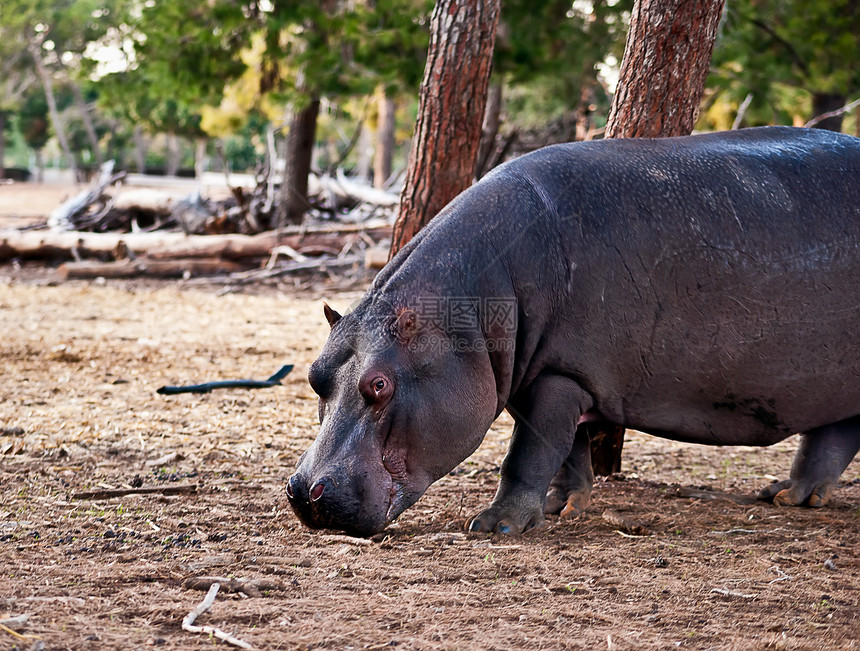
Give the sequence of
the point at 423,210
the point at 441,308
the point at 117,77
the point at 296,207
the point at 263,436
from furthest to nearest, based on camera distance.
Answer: the point at 296,207 → the point at 117,77 → the point at 423,210 → the point at 263,436 → the point at 441,308

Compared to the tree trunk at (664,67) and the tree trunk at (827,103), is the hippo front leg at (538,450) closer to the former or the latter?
the tree trunk at (664,67)

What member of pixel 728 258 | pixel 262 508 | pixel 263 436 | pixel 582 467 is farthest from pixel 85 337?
pixel 728 258

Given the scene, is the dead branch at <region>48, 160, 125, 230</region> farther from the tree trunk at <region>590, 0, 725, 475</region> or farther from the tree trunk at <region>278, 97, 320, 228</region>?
the tree trunk at <region>590, 0, 725, 475</region>

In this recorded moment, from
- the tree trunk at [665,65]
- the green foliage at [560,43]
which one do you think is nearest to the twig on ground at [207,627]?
the tree trunk at [665,65]

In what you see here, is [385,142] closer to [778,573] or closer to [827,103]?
[827,103]

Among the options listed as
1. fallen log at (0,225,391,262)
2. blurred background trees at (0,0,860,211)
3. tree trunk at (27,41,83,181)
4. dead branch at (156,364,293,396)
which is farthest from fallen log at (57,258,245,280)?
tree trunk at (27,41,83,181)

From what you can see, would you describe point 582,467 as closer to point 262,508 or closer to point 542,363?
point 542,363

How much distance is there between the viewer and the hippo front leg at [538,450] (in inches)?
146

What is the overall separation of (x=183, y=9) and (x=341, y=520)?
9.89 m

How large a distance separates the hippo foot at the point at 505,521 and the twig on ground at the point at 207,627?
47.9 inches

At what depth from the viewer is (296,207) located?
45.6 feet

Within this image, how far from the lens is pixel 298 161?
551 inches

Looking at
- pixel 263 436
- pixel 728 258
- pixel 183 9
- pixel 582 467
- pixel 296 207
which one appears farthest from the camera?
pixel 296 207

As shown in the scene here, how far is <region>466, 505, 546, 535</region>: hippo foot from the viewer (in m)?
3.65
